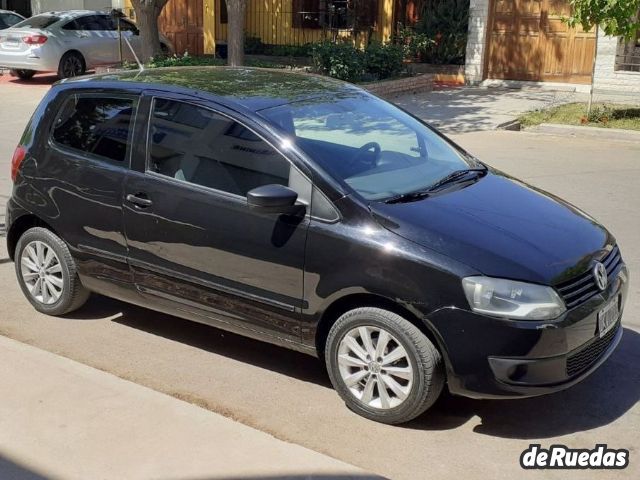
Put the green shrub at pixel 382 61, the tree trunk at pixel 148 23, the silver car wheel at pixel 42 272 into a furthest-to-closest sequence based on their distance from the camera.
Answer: the green shrub at pixel 382 61
the tree trunk at pixel 148 23
the silver car wheel at pixel 42 272

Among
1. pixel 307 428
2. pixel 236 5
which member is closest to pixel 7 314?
pixel 307 428

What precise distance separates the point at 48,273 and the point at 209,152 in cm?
170

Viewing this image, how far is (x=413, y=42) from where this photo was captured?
19531mm

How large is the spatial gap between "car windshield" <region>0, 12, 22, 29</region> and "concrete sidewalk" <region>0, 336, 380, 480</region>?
19905 mm

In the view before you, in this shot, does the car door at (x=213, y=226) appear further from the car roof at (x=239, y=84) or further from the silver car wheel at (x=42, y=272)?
the silver car wheel at (x=42, y=272)

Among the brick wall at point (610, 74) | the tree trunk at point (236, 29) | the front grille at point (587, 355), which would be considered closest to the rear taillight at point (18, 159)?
the front grille at point (587, 355)

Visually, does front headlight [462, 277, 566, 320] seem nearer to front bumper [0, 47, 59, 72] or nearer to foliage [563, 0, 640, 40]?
foliage [563, 0, 640, 40]

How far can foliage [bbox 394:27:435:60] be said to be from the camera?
19.5m

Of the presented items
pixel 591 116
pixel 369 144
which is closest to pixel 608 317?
pixel 369 144

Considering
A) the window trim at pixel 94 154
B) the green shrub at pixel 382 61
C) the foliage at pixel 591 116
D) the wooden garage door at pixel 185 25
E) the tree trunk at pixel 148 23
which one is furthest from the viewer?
the wooden garage door at pixel 185 25

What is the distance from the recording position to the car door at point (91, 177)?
202 inches

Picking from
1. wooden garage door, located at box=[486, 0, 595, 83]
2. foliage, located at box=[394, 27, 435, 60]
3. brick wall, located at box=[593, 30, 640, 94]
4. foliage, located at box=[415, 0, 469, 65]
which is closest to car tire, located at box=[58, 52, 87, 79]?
foliage, located at box=[394, 27, 435, 60]

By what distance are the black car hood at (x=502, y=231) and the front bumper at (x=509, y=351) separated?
9.2 inches

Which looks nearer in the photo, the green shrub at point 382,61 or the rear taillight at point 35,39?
the green shrub at point 382,61
